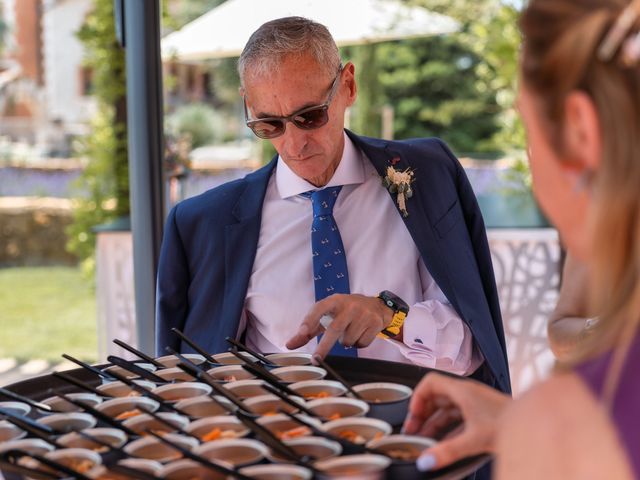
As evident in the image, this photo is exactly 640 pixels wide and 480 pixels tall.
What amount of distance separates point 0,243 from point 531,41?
1099cm

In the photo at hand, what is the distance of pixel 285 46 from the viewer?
7.98 feet

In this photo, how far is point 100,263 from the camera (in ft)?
16.8

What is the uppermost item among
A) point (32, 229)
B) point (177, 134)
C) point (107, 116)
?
point (107, 116)

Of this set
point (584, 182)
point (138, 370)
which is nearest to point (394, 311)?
point (138, 370)

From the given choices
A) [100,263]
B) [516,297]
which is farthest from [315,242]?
[100,263]

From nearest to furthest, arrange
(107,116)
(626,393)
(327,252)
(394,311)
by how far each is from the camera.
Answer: (626,393) → (394,311) → (327,252) → (107,116)

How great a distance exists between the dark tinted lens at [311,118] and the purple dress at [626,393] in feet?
4.97

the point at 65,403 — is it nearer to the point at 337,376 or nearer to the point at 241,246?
the point at 337,376

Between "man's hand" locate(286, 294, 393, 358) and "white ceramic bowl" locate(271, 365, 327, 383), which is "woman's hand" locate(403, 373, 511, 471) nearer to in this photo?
"white ceramic bowl" locate(271, 365, 327, 383)

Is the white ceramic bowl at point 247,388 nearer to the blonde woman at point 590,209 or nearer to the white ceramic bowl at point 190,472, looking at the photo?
the white ceramic bowl at point 190,472

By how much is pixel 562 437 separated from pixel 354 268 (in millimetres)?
1544

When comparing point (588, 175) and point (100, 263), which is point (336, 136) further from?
point (100, 263)

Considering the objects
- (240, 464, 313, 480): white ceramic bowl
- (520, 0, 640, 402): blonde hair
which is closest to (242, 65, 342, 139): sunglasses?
(240, 464, 313, 480): white ceramic bowl

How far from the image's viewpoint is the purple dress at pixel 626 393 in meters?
0.99
